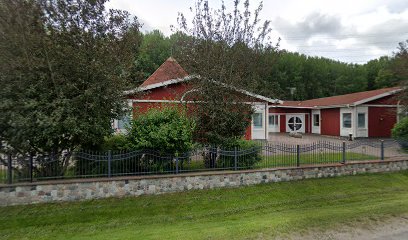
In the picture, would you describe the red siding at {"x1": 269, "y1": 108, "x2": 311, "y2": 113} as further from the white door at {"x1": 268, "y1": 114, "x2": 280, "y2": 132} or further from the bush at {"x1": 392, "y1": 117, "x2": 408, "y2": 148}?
the bush at {"x1": 392, "y1": 117, "x2": 408, "y2": 148}

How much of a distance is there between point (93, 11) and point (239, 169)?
262 inches

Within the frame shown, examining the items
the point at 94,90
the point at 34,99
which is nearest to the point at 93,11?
the point at 94,90

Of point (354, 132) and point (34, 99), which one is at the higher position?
point (34, 99)

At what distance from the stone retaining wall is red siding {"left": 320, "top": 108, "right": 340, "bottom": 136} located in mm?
14513

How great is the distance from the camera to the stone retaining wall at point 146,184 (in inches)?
277

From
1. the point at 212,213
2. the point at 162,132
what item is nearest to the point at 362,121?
the point at 162,132

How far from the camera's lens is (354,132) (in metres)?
21.7

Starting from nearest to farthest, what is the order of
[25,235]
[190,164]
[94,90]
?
[25,235], [94,90], [190,164]

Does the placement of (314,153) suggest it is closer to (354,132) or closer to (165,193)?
(165,193)

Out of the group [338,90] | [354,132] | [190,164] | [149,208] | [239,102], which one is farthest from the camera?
[338,90]

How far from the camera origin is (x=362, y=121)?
22156mm

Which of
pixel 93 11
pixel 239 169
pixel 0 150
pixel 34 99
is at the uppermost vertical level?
pixel 93 11

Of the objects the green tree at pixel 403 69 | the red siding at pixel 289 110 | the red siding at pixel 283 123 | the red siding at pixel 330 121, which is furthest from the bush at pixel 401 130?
the red siding at pixel 283 123

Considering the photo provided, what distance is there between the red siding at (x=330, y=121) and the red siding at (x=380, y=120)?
2.42m
